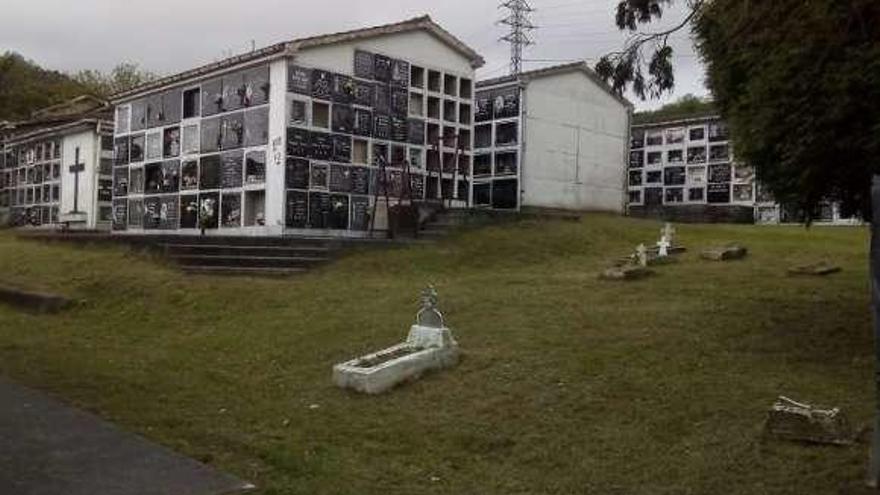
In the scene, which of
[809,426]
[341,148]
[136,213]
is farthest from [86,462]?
[136,213]

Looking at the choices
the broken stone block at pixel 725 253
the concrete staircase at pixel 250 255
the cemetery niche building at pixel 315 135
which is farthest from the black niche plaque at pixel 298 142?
the broken stone block at pixel 725 253

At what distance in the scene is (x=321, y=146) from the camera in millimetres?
17234

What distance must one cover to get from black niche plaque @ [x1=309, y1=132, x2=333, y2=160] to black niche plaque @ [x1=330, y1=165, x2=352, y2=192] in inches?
10.0

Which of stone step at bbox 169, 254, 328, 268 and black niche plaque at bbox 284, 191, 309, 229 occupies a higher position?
black niche plaque at bbox 284, 191, 309, 229

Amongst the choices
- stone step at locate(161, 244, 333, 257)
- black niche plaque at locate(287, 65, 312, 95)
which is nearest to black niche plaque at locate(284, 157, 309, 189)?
black niche plaque at locate(287, 65, 312, 95)

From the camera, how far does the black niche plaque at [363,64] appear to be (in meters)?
18.0

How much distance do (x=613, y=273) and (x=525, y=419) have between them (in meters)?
5.51

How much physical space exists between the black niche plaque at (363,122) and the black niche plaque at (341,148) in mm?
263

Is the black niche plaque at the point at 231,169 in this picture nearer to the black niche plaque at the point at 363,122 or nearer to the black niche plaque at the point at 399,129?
the black niche plaque at the point at 363,122

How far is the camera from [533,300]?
1041cm

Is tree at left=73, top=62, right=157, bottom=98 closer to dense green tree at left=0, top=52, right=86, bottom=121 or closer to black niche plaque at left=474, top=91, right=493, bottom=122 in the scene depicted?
dense green tree at left=0, top=52, right=86, bottom=121

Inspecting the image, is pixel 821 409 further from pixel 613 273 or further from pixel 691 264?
pixel 691 264

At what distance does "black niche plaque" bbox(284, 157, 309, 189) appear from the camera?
55.2ft

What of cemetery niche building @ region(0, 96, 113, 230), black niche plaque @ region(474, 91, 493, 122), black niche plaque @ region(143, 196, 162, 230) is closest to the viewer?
black niche plaque @ region(143, 196, 162, 230)
